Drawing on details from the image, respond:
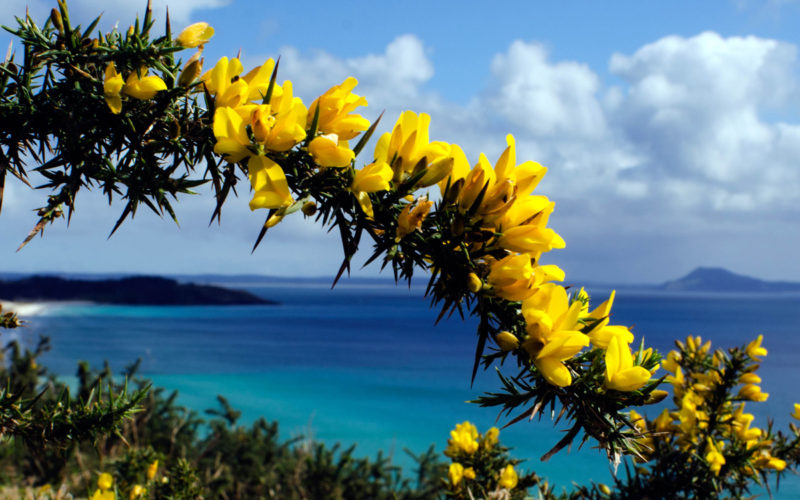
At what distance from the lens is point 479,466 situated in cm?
189

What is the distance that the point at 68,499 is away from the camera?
1.51 metres

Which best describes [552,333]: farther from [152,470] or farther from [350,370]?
[350,370]

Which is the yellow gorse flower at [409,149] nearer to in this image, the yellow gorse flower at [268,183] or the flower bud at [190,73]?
the yellow gorse flower at [268,183]

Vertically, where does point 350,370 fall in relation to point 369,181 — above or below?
below

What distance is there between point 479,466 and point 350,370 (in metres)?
20.0

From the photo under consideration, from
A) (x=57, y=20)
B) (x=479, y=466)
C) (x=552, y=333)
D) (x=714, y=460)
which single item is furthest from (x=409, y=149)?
(x=714, y=460)

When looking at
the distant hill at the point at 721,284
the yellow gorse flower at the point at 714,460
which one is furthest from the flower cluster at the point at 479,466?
the distant hill at the point at 721,284

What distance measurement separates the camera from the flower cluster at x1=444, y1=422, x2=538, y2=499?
1.77 metres

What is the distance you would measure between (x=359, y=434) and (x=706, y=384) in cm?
1172

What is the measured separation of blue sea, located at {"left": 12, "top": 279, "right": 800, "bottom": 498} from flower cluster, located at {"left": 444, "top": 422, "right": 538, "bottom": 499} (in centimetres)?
57

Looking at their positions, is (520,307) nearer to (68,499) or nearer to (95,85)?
(95,85)

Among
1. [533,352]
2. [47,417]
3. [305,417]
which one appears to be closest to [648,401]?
[533,352]

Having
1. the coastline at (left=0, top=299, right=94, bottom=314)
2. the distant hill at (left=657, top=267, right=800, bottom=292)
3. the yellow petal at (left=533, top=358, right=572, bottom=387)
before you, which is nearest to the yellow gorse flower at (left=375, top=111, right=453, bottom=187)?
the yellow petal at (left=533, top=358, right=572, bottom=387)

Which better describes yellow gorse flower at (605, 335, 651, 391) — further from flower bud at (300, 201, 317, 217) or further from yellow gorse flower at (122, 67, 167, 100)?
yellow gorse flower at (122, 67, 167, 100)
